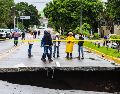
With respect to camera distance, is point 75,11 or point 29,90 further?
point 75,11

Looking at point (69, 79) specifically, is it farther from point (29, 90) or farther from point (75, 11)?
point (75, 11)

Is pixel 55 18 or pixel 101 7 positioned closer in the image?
pixel 101 7

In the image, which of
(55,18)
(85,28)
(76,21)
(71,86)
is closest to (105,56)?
(71,86)

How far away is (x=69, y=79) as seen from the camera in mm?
9477

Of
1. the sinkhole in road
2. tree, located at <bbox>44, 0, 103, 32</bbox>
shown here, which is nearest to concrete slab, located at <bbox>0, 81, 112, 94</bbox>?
the sinkhole in road

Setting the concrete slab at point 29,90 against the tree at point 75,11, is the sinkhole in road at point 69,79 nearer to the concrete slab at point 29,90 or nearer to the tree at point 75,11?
the concrete slab at point 29,90

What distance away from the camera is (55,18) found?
10269 centimetres

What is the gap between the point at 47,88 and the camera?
9.57m

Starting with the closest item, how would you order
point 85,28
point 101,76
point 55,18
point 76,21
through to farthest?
1. point 101,76
2. point 85,28
3. point 76,21
4. point 55,18

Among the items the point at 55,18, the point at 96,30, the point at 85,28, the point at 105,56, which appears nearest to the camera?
the point at 105,56

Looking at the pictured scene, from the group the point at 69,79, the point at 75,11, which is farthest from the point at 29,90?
the point at 75,11

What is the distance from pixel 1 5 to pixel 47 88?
8447cm

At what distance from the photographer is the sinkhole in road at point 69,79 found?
9211 mm

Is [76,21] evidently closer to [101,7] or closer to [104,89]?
[101,7]
